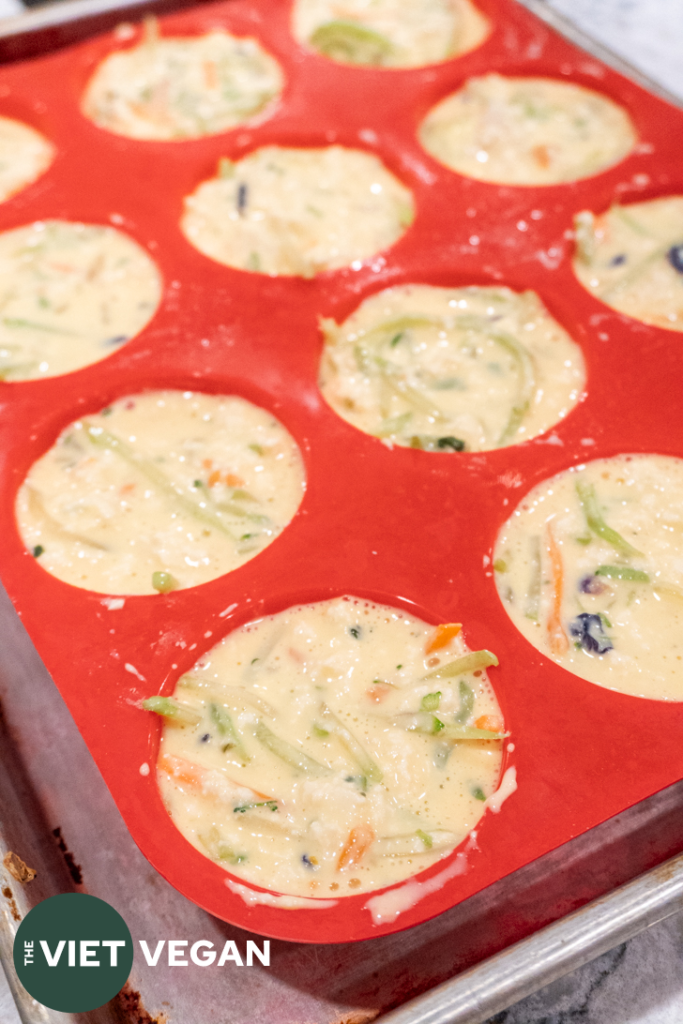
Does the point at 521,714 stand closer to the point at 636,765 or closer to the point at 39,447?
the point at 636,765

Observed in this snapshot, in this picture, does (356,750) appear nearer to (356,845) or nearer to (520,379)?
(356,845)

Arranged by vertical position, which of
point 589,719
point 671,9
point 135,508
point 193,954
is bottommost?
point 193,954

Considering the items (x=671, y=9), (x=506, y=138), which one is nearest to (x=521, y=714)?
(x=506, y=138)

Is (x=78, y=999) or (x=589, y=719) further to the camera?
(x=589, y=719)

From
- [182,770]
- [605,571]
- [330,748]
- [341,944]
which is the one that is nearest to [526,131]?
[605,571]

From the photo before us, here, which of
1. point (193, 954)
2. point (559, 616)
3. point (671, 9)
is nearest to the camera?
point (193, 954)

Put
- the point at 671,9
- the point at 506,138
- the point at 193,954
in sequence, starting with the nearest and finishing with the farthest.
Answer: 1. the point at 193,954
2. the point at 506,138
3. the point at 671,9

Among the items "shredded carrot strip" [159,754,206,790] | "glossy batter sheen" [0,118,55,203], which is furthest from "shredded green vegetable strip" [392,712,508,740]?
"glossy batter sheen" [0,118,55,203]
